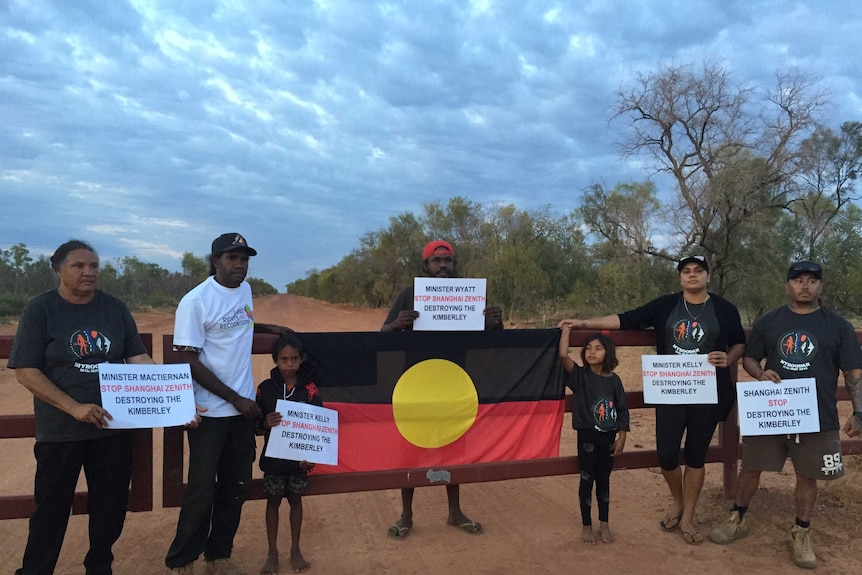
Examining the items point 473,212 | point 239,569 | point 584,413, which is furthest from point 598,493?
point 473,212

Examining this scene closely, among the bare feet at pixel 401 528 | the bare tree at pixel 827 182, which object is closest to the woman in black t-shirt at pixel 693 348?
the bare feet at pixel 401 528

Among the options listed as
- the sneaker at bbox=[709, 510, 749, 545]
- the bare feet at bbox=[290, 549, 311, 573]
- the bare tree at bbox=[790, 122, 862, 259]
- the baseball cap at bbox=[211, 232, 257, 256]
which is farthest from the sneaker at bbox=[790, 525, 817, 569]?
the bare tree at bbox=[790, 122, 862, 259]

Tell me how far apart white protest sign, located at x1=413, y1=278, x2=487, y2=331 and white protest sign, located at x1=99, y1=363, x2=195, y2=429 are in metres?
1.64

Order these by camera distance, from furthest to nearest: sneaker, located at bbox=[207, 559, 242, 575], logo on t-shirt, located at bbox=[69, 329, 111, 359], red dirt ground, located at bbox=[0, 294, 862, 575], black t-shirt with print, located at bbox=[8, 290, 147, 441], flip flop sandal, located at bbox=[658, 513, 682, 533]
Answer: flip flop sandal, located at bbox=[658, 513, 682, 533] < red dirt ground, located at bbox=[0, 294, 862, 575] < sneaker, located at bbox=[207, 559, 242, 575] < logo on t-shirt, located at bbox=[69, 329, 111, 359] < black t-shirt with print, located at bbox=[8, 290, 147, 441]

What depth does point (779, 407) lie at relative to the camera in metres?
4.24

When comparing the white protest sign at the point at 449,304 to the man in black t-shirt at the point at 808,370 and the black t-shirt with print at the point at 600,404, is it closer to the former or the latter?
the black t-shirt with print at the point at 600,404

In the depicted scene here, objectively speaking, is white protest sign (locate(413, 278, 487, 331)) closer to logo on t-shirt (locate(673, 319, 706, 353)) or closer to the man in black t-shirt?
logo on t-shirt (locate(673, 319, 706, 353))

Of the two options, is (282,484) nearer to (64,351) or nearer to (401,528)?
(401,528)

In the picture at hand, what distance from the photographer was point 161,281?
5634 centimetres

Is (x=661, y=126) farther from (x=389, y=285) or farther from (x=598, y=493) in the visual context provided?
(x=389, y=285)

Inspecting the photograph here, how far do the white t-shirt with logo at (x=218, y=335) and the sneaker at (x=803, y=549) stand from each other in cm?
394

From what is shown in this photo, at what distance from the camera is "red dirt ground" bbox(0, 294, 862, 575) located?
160 inches

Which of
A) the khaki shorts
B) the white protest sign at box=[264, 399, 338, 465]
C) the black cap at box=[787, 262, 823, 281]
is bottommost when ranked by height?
the khaki shorts

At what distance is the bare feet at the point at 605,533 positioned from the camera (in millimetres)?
4434
